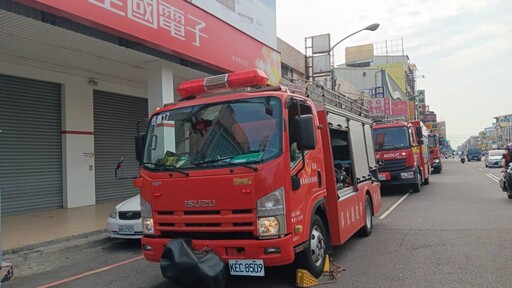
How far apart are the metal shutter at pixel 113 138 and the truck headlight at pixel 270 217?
11253 millimetres

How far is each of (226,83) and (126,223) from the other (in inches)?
156

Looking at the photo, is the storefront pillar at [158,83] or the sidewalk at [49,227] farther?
the storefront pillar at [158,83]

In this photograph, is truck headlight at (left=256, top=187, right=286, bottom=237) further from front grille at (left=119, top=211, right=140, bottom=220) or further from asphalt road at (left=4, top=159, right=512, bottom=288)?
front grille at (left=119, top=211, right=140, bottom=220)

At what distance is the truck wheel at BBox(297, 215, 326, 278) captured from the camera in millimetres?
5160

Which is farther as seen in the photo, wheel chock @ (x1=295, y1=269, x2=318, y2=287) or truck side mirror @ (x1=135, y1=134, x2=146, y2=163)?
truck side mirror @ (x1=135, y1=134, x2=146, y2=163)

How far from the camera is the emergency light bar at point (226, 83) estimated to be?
5.48m

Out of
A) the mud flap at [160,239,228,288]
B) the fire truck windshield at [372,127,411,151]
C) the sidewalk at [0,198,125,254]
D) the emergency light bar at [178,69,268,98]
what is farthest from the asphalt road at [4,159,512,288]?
the fire truck windshield at [372,127,411,151]

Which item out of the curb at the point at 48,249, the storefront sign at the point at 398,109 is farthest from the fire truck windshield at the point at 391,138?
the storefront sign at the point at 398,109

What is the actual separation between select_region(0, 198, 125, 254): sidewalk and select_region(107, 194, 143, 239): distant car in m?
0.99

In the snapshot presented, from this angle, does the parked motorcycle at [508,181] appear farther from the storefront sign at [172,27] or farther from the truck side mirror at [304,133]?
the truck side mirror at [304,133]

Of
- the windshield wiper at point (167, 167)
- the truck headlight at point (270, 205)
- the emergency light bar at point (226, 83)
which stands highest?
the emergency light bar at point (226, 83)

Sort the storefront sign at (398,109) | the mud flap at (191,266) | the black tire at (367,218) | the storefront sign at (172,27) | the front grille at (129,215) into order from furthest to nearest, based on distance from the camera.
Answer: the storefront sign at (398,109) → the storefront sign at (172,27) → the front grille at (129,215) → the black tire at (367,218) → the mud flap at (191,266)

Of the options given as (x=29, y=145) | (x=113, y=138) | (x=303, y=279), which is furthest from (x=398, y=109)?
(x=303, y=279)

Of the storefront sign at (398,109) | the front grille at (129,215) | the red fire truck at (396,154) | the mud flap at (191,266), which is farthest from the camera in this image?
the storefront sign at (398,109)
